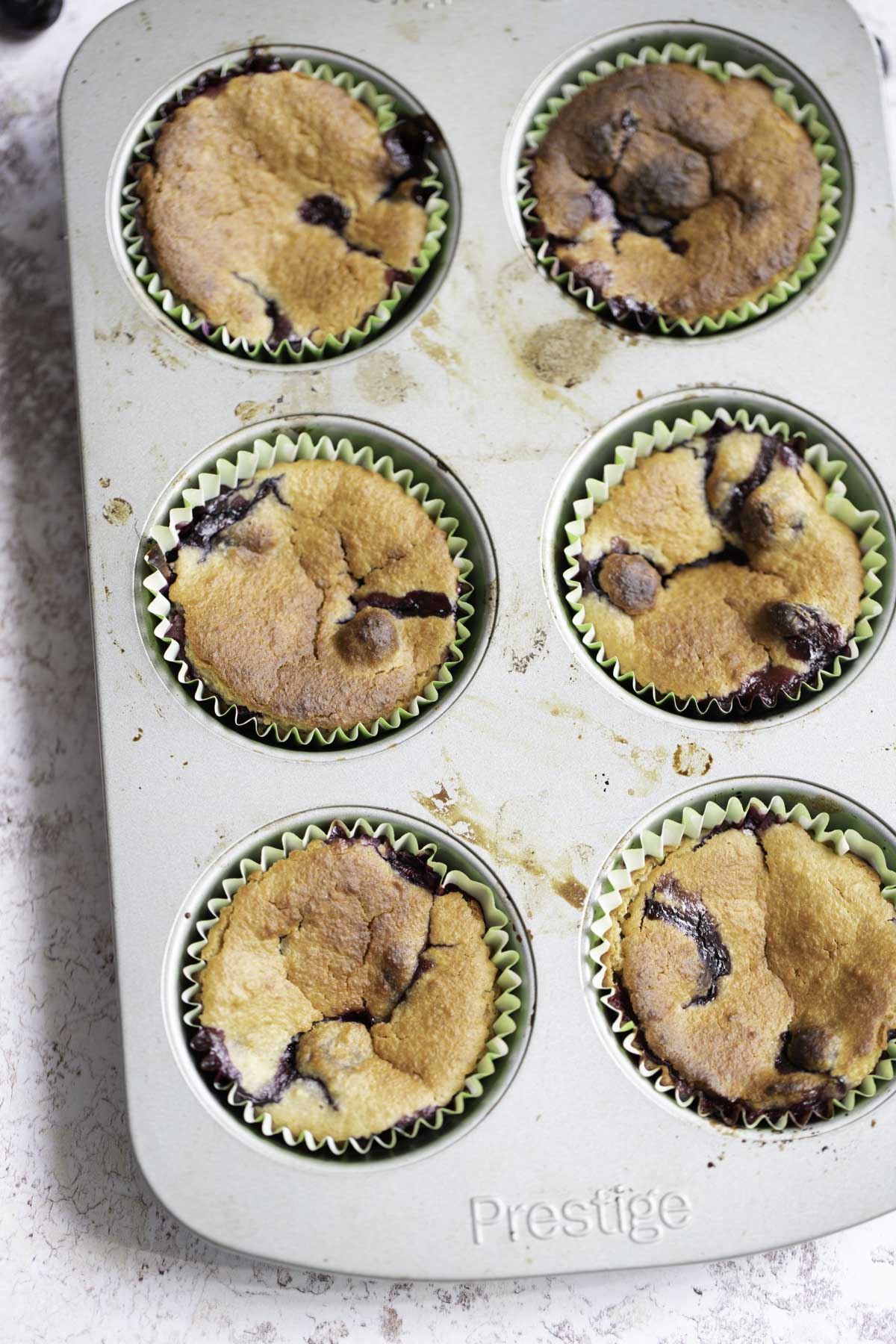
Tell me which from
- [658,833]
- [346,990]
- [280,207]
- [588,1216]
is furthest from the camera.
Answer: [280,207]

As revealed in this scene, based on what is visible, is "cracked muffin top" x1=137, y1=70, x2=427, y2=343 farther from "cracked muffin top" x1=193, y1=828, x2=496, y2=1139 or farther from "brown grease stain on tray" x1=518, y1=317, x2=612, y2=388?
"cracked muffin top" x1=193, y1=828, x2=496, y2=1139

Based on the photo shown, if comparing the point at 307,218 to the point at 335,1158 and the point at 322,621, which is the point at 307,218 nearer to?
the point at 322,621

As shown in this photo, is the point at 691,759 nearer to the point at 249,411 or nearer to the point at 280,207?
the point at 249,411

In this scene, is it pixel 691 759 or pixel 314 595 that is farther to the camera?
pixel 314 595

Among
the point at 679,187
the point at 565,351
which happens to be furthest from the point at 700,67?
the point at 565,351

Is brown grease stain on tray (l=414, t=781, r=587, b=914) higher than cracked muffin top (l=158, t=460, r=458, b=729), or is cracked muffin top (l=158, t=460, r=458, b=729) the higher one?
cracked muffin top (l=158, t=460, r=458, b=729)

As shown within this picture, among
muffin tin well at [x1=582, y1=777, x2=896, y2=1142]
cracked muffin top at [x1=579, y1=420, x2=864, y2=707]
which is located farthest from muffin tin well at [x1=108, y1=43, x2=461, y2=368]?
muffin tin well at [x1=582, y1=777, x2=896, y2=1142]

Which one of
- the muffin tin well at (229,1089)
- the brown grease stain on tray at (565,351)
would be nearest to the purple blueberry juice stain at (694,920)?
the muffin tin well at (229,1089)

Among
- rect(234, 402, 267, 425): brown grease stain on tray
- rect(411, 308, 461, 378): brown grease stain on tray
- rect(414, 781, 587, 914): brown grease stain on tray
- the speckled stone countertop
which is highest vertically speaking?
rect(411, 308, 461, 378): brown grease stain on tray
